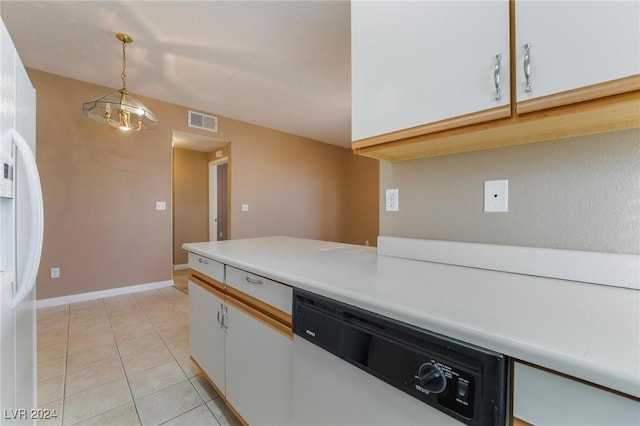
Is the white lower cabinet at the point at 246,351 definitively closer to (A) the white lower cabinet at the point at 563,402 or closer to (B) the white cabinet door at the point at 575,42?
(A) the white lower cabinet at the point at 563,402

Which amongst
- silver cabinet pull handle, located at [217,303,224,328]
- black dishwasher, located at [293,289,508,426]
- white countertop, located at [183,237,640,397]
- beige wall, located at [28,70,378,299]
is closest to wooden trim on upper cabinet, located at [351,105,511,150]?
white countertop, located at [183,237,640,397]

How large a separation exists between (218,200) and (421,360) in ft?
17.1

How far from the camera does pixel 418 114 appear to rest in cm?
96

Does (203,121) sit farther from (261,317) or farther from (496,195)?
(496,195)

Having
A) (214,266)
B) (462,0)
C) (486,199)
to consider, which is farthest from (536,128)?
(214,266)

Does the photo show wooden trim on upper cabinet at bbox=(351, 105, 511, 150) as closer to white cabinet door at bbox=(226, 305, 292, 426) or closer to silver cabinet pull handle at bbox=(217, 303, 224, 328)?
white cabinet door at bbox=(226, 305, 292, 426)

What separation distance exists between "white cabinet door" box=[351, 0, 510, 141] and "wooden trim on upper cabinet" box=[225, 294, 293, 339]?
807mm

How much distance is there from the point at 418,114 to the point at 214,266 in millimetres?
1187

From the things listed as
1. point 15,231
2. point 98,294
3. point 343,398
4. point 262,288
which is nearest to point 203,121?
point 98,294

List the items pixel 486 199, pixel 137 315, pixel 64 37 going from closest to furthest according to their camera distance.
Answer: pixel 486 199 → pixel 64 37 → pixel 137 315

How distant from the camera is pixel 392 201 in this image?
4.60ft

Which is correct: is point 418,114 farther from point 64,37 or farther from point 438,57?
point 64,37

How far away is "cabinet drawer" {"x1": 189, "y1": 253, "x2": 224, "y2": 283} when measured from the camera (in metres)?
1.36

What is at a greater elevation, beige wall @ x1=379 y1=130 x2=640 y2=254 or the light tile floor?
beige wall @ x1=379 y1=130 x2=640 y2=254
